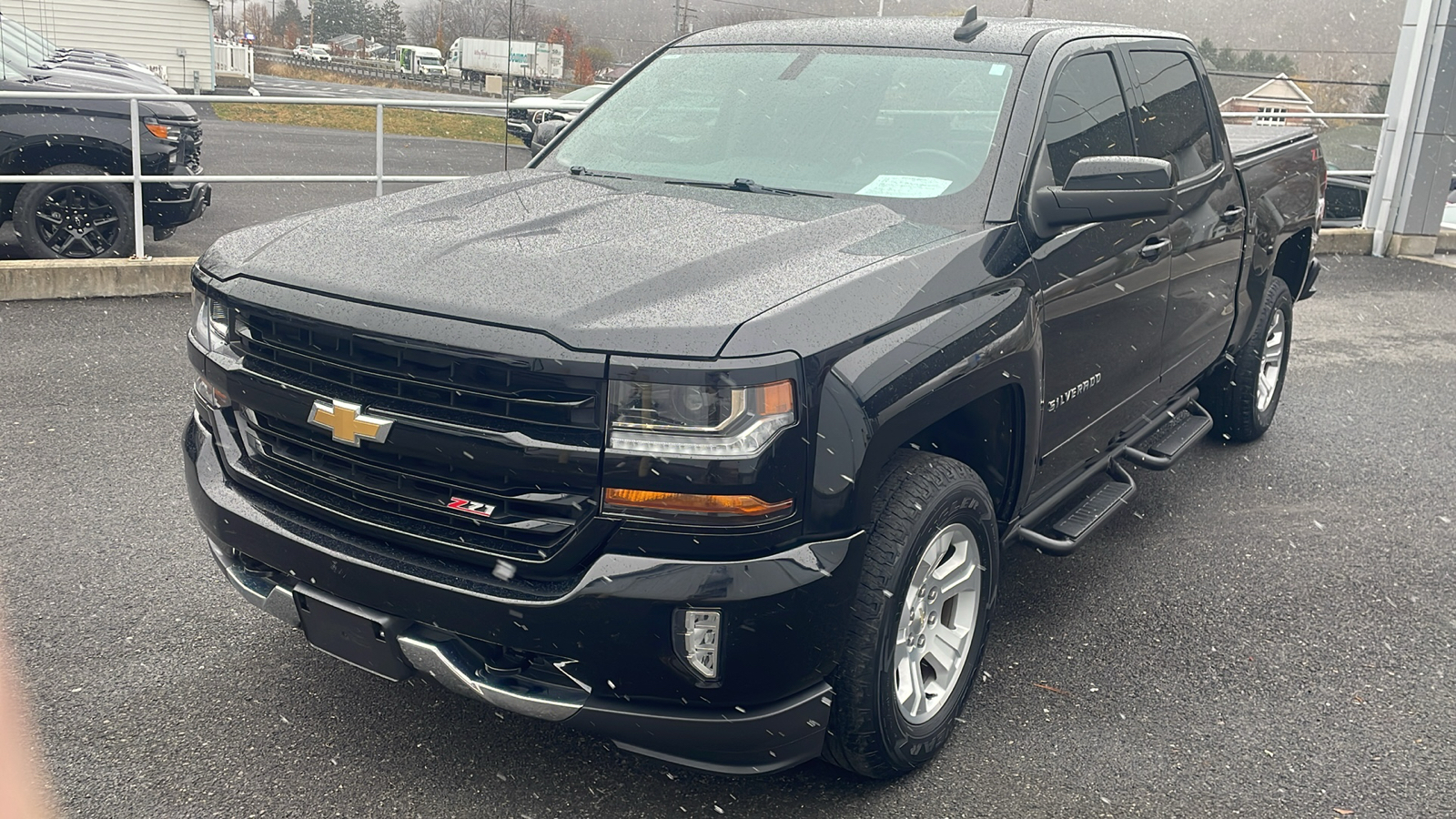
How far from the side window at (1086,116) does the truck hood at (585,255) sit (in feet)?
2.26

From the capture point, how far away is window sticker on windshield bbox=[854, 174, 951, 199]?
3445 millimetres

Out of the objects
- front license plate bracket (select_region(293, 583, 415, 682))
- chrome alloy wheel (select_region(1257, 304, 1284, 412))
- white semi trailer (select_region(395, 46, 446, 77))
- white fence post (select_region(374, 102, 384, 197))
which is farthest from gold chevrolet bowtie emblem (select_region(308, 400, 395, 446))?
white semi trailer (select_region(395, 46, 446, 77))

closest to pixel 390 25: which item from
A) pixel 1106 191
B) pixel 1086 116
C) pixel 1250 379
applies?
pixel 1250 379

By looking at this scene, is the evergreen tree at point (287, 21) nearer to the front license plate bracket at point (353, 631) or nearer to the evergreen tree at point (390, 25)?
the evergreen tree at point (390, 25)

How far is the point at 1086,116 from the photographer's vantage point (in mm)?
3885

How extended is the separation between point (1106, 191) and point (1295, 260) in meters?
3.57

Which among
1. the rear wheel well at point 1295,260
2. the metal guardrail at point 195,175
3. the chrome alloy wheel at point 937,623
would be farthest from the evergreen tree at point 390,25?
the chrome alloy wheel at point 937,623

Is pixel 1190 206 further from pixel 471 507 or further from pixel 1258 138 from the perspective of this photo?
pixel 471 507

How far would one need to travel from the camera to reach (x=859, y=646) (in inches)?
104

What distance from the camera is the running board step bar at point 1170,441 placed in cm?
453

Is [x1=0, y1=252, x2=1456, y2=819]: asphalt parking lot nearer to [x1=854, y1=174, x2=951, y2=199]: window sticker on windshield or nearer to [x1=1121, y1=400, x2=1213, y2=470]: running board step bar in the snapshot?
[x1=1121, y1=400, x2=1213, y2=470]: running board step bar

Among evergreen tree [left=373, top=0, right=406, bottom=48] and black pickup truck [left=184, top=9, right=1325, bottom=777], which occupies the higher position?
evergreen tree [left=373, top=0, right=406, bottom=48]

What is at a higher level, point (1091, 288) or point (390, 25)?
point (390, 25)

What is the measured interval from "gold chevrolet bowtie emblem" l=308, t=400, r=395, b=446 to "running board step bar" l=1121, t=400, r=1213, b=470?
2.89 meters
